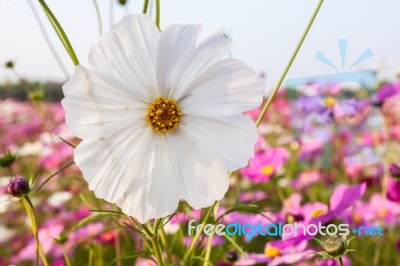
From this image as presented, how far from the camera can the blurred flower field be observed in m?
0.70

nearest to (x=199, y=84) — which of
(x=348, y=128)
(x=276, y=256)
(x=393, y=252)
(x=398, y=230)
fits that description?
(x=276, y=256)

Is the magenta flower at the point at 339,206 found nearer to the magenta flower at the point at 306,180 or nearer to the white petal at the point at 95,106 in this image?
the white petal at the point at 95,106

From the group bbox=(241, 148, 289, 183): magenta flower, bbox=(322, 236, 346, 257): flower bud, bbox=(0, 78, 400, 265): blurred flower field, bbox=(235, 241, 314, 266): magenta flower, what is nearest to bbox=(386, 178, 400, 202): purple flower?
bbox=(0, 78, 400, 265): blurred flower field

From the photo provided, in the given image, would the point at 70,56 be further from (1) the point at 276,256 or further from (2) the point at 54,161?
(2) the point at 54,161

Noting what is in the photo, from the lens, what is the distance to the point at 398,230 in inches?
53.3

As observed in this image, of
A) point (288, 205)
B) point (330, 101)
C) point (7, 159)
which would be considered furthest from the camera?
point (330, 101)

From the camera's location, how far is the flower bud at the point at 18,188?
50 cm

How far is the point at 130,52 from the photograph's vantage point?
398 millimetres

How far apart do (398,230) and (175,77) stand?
3.72ft

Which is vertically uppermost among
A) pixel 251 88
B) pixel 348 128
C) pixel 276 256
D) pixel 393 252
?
pixel 251 88

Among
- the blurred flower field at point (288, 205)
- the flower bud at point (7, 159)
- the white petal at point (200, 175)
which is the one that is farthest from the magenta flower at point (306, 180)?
the white petal at point (200, 175)

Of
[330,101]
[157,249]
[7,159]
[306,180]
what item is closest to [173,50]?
[157,249]

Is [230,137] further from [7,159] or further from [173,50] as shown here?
[7,159]

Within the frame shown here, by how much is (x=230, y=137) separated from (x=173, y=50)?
0.08 m
